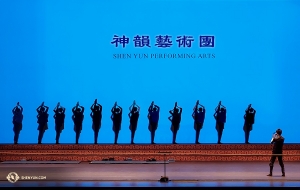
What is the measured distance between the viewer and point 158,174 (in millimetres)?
11406

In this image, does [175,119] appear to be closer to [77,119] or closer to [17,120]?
[77,119]

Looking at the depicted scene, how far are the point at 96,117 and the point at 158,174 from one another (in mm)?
4311

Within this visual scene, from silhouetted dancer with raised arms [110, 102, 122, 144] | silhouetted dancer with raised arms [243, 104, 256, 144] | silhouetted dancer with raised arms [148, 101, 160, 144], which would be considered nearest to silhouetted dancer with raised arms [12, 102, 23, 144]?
silhouetted dancer with raised arms [110, 102, 122, 144]

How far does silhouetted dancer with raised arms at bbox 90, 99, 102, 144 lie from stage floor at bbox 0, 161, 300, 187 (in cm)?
146

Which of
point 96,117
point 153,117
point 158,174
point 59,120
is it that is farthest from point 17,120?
point 158,174

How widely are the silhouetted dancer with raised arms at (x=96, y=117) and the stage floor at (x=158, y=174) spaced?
4.79 ft

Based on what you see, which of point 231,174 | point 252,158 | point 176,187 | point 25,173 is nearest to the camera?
point 176,187

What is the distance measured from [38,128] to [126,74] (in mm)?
3218

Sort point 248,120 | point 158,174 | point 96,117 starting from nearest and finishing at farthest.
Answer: point 158,174
point 96,117
point 248,120

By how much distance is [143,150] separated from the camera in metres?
14.8

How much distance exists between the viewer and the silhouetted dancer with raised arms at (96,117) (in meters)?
15.2

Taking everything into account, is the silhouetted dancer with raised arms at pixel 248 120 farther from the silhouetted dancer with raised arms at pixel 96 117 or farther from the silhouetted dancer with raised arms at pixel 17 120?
the silhouetted dancer with raised arms at pixel 17 120

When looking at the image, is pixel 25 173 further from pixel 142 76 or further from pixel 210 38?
pixel 210 38

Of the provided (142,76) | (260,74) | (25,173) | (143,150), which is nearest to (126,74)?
(142,76)
